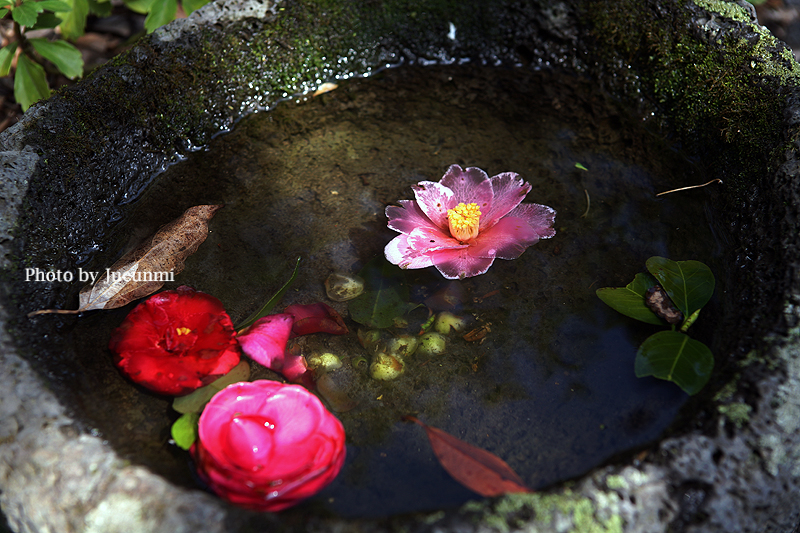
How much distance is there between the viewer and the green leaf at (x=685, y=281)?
176 cm

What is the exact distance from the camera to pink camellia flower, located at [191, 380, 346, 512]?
1.32m

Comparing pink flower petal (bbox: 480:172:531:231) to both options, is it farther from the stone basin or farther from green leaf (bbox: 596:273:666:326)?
the stone basin

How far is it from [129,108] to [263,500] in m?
1.58

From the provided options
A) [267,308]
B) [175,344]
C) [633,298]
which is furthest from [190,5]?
[633,298]

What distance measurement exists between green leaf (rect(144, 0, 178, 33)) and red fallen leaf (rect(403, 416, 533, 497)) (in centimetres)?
233

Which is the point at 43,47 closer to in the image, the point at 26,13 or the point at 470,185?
the point at 26,13

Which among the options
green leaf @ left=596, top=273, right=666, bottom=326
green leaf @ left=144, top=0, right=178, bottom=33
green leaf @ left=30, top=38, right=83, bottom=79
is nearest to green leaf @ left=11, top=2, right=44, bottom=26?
green leaf @ left=30, top=38, right=83, bottom=79

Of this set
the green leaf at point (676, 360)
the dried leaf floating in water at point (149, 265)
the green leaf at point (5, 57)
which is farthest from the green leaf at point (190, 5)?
the green leaf at point (676, 360)

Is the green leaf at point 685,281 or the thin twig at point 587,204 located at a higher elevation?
the thin twig at point 587,204

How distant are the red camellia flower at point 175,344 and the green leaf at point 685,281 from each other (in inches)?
52.3

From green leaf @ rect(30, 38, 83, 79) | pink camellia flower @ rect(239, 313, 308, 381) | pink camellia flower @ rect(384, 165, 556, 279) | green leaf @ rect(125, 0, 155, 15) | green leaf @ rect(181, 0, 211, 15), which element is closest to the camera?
pink camellia flower @ rect(239, 313, 308, 381)

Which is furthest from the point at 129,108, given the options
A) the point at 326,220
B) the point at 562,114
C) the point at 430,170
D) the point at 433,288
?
the point at 562,114

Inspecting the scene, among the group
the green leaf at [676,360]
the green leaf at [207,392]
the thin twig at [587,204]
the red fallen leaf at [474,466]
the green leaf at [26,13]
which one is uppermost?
the green leaf at [26,13]

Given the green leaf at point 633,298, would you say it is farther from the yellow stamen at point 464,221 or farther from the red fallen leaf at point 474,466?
the red fallen leaf at point 474,466
